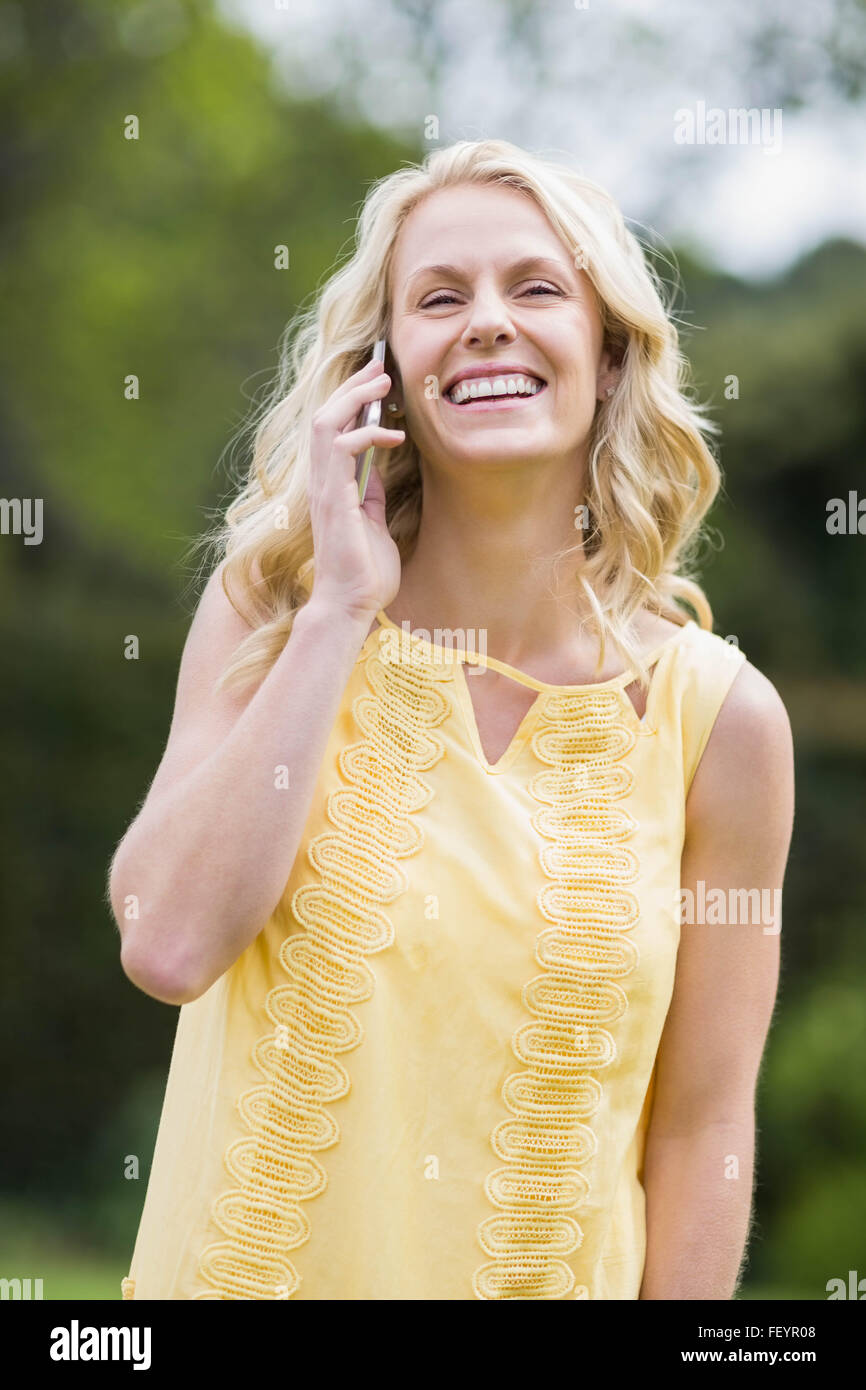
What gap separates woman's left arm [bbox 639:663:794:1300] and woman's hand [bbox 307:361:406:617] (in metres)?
0.59

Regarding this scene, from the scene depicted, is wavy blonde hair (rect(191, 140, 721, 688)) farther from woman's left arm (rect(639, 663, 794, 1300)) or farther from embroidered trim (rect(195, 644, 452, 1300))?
embroidered trim (rect(195, 644, 452, 1300))

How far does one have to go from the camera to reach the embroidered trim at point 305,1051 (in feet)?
7.25

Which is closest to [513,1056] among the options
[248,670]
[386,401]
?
[248,670]

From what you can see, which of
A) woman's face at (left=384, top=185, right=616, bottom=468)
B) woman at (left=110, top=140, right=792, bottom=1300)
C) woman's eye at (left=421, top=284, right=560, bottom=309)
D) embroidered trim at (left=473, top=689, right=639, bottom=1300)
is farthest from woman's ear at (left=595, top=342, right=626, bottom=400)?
embroidered trim at (left=473, top=689, right=639, bottom=1300)

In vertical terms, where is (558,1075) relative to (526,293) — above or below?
below

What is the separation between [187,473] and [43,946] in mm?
3285

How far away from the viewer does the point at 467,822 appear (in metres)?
2.35

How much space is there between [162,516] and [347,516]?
27.2ft

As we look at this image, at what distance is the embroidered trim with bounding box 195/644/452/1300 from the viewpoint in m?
2.21

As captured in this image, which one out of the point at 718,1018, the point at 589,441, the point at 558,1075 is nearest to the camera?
the point at 558,1075

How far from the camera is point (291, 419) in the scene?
277 centimetres

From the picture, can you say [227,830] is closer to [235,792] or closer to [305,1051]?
[235,792]

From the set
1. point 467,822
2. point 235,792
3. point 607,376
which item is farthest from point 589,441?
point 235,792

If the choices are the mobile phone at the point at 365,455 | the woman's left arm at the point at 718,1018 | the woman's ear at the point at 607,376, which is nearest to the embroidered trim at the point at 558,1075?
the woman's left arm at the point at 718,1018
